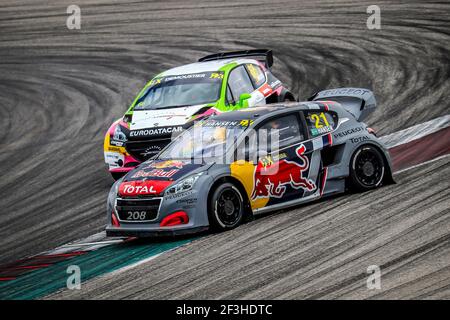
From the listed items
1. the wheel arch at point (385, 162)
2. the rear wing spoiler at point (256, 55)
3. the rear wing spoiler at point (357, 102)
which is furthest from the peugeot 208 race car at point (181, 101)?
the wheel arch at point (385, 162)

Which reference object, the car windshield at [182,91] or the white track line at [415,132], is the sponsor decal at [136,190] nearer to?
the car windshield at [182,91]

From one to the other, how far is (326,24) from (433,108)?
8513 mm

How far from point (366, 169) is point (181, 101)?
13.6 feet

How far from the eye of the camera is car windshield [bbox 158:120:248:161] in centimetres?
1236

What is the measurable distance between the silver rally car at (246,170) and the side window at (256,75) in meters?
3.83

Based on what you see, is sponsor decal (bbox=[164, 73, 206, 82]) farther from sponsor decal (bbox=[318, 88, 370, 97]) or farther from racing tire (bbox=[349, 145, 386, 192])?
racing tire (bbox=[349, 145, 386, 192])

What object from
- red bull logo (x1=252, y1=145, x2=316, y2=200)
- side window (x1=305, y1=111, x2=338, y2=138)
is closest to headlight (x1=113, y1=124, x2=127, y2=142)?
side window (x1=305, y1=111, x2=338, y2=138)

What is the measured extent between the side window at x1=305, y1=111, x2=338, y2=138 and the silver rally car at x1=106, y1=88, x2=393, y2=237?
0.02 meters

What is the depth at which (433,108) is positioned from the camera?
17594 mm

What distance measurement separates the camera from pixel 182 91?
53.8 feet

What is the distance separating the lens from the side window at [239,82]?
16391 mm

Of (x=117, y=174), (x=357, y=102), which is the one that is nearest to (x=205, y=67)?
(x=117, y=174)
